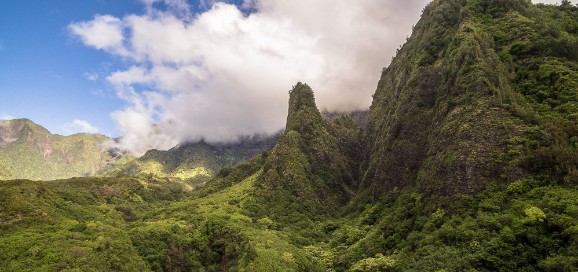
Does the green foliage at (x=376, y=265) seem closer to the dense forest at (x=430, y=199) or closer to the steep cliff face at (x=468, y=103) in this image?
the dense forest at (x=430, y=199)

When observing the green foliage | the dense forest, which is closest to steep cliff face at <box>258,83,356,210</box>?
the dense forest

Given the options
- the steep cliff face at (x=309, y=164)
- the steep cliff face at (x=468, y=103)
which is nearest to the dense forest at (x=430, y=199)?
the steep cliff face at (x=468, y=103)

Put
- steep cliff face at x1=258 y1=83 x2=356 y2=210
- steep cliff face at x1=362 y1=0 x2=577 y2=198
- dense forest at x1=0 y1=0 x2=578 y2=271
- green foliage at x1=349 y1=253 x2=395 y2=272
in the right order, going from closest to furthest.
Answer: dense forest at x1=0 y1=0 x2=578 y2=271 < green foliage at x1=349 y1=253 x2=395 y2=272 < steep cliff face at x1=362 y1=0 x2=577 y2=198 < steep cliff face at x1=258 y1=83 x2=356 y2=210

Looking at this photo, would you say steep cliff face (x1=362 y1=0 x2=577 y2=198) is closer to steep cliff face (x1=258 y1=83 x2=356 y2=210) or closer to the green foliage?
the green foliage

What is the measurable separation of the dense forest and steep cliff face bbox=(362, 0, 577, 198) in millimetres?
359

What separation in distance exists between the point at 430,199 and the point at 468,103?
24593mm

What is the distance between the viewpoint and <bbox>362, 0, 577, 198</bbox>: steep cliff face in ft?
237

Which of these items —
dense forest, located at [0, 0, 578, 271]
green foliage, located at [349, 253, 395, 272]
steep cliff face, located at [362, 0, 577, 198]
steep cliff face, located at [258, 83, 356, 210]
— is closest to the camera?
dense forest, located at [0, 0, 578, 271]

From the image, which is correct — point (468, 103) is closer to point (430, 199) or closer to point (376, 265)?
point (430, 199)

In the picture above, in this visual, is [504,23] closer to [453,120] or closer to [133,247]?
[453,120]

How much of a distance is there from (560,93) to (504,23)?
41.9 metres

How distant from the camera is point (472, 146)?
247ft

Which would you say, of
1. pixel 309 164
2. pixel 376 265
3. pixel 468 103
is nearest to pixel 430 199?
pixel 376 265

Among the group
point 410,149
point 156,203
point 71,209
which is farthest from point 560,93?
point 156,203
